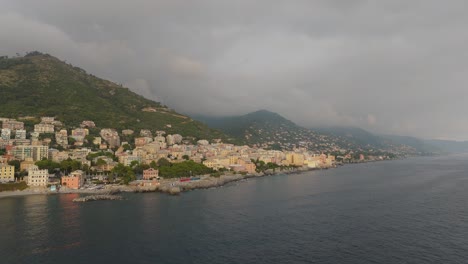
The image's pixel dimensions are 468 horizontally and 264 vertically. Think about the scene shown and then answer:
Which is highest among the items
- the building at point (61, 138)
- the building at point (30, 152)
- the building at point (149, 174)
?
the building at point (61, 138)

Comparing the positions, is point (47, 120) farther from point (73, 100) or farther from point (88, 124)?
point (73, 100)

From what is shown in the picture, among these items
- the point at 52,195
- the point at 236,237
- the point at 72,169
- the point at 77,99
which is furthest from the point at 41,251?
the point at 77,99

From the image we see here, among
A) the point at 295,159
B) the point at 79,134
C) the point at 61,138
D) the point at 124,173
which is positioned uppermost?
the point at 79,134

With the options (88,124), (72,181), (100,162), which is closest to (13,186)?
(72,181)

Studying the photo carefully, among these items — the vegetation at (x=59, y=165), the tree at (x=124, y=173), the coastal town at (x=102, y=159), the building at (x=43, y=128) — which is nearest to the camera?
the coastal town at (x=102, y=159)

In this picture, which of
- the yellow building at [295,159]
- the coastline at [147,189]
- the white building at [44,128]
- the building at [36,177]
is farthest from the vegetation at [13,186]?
the yellow building at [295,159]

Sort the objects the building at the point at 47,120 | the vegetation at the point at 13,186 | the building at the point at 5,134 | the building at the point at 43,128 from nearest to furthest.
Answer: the vegetation at the point at 13,186
the building at the point at 5,134
the building at the point at 43,128
the building at the point at 47,120

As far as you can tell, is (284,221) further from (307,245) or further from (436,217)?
(436,217)

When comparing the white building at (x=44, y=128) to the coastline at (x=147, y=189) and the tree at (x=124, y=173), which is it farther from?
the coastline at (x=147, y=189)
